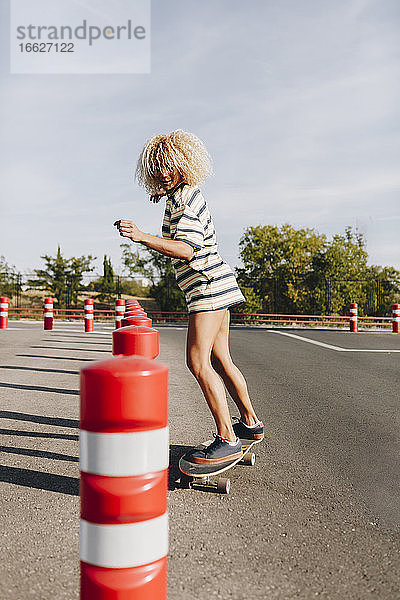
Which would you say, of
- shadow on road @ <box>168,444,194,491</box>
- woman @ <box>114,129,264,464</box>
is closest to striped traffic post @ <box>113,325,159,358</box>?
woman @ <box>114,129,264,464</box>

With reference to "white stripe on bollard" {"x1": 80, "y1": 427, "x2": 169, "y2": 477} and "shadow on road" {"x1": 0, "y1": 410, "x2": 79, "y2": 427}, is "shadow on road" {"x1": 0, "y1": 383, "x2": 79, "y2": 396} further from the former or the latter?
"white stripe on bollard" {"x1": 80, "y1": 427, "x2": 169, "y2": 477}

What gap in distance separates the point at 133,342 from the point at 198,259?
759 mm

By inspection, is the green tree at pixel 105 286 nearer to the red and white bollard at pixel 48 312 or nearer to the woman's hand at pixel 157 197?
the red and white bollard at pixel 48 312

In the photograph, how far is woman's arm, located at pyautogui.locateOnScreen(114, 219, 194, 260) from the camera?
3062mm

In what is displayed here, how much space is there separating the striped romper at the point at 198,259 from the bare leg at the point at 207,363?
8 centimetres

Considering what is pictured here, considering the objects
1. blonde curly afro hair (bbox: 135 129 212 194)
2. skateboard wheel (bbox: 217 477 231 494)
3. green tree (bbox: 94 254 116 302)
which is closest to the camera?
skateboard wheel (bbox: 217 477 231 494)

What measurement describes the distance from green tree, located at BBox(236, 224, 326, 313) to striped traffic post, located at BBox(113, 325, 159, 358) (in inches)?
1124

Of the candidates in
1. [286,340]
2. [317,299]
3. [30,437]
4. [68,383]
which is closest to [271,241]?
[317,299]

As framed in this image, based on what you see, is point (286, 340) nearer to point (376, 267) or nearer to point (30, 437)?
point (30, 437)

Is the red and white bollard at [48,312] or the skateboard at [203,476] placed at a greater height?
the red and white bollard at [48,312]

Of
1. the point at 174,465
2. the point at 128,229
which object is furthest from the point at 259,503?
the point at 128,229

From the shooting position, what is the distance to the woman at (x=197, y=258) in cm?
353

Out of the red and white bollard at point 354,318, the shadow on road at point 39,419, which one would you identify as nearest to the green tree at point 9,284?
the red and white bollard at point 354,318

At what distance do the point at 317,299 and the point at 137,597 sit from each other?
30.8m
